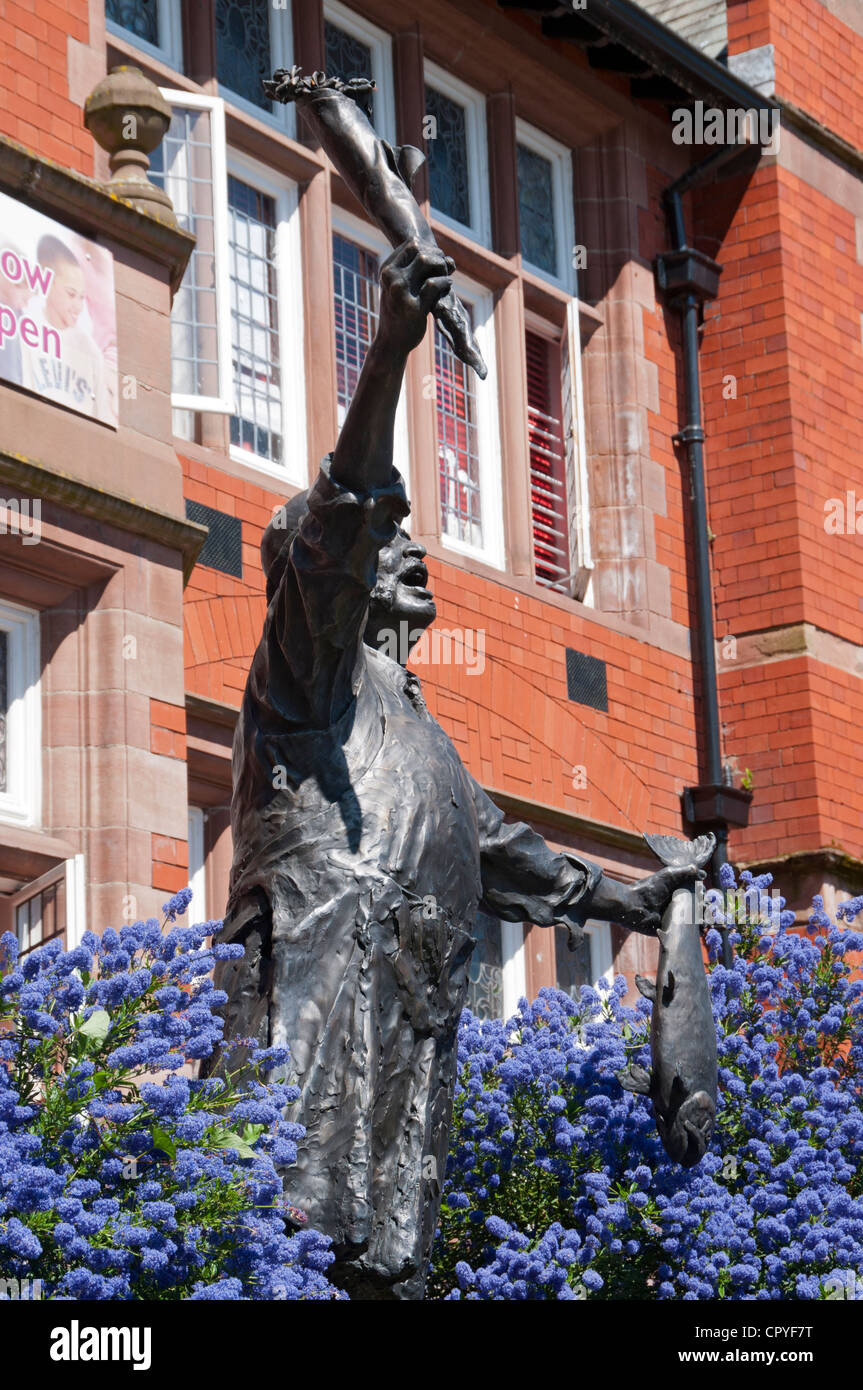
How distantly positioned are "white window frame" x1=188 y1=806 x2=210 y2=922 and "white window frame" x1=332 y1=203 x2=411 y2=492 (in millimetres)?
2832

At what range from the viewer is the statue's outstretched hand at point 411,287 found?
4.24 m

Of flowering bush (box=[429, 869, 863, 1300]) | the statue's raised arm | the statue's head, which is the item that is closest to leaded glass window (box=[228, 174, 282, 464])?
flowering bush (box=[429, 869, 863, 1300])

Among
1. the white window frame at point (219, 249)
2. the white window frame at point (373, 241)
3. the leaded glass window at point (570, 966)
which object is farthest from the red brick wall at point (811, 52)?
the leaded glass window at point (570, 966)

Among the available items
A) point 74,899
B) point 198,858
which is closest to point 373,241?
point 198,858

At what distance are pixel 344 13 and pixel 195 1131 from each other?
11.5m

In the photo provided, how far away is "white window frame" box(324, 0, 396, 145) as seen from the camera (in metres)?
15.2

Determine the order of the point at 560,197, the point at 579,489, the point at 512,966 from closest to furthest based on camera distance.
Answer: the point at 512,966
the point at 579,489
the point at 560,197

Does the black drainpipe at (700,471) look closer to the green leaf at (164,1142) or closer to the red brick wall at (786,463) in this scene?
the red brick wall at (786,463)

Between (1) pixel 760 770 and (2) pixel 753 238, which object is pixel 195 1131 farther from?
(2) pixel 753 238

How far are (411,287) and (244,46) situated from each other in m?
10.6

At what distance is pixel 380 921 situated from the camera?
4594mm

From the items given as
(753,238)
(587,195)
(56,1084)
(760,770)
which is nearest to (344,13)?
(587,195)

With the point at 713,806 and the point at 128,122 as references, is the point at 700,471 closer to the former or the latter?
the point at 713,806

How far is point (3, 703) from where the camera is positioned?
10266 mm
